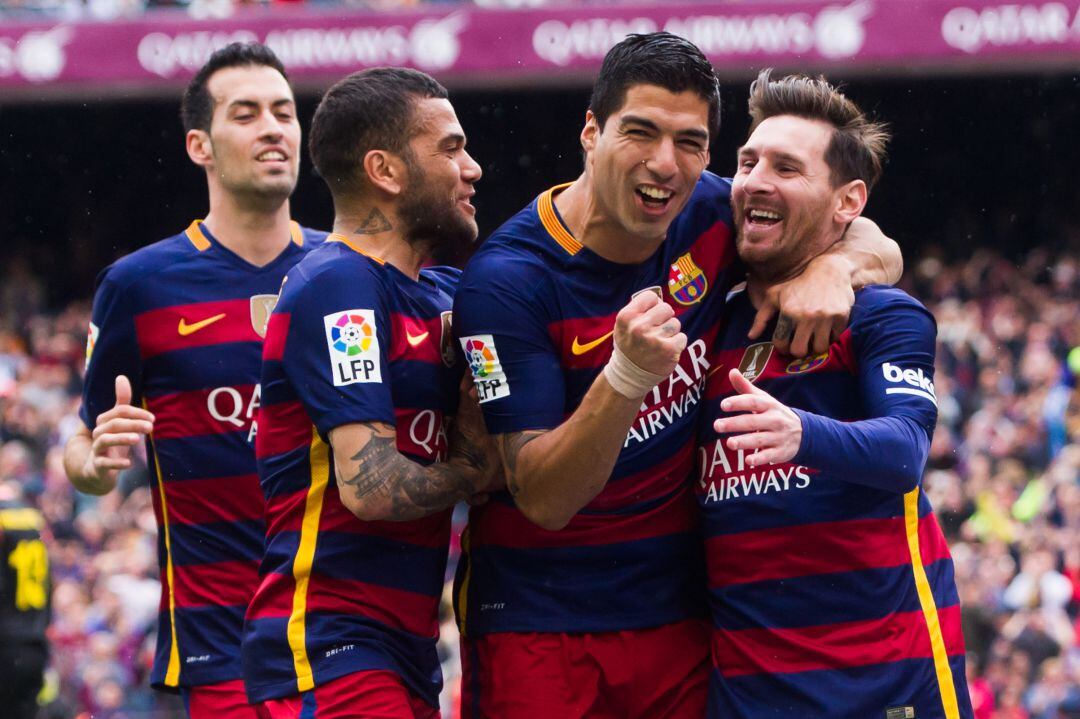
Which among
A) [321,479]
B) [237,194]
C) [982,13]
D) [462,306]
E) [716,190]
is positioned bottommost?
[321,479]

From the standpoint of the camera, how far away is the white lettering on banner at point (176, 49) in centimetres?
1602

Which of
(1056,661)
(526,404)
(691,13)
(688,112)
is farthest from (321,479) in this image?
(691,13)

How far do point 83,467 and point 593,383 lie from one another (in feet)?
6.91

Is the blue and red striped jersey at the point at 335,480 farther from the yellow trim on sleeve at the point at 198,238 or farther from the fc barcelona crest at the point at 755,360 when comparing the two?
the yellow trim on sleeve at the point at 198,238

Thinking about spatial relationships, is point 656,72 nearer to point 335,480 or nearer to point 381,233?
point 381,233

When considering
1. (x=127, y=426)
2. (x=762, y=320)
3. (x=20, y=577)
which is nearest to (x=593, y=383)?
(x=762, y=320)

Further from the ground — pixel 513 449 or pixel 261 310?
pixel 261 310

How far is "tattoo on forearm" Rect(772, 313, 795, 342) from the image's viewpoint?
13.3 feet

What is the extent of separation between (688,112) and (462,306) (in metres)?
0.72

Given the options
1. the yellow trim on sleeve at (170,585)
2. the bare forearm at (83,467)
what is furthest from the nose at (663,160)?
the bare forearm at (83,467)

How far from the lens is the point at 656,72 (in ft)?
12.8

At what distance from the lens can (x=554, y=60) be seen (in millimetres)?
15828

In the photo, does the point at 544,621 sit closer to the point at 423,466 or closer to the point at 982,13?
the point at 423,466

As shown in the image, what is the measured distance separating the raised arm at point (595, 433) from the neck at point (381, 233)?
543 mm
